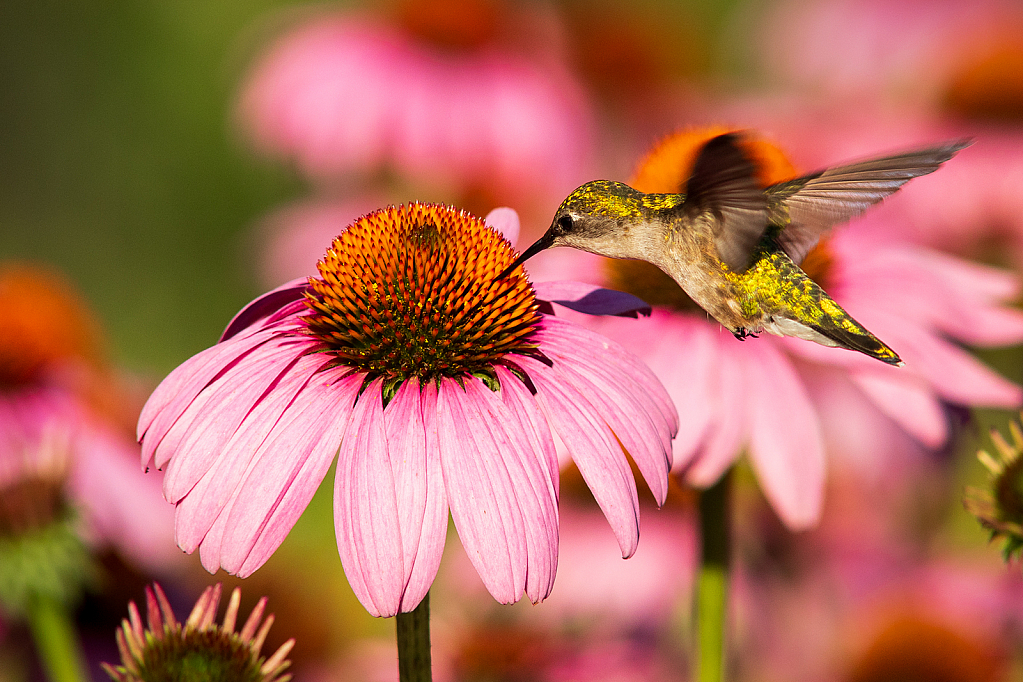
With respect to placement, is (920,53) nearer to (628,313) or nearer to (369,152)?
(369,152)

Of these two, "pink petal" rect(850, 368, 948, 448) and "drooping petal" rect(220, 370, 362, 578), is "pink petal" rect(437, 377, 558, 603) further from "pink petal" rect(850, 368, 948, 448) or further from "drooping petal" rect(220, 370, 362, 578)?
"pink petal" rect(850, 368, 948, 448)

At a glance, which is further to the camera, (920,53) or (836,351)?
(920,53)

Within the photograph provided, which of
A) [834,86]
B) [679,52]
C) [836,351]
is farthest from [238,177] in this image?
[836,351]

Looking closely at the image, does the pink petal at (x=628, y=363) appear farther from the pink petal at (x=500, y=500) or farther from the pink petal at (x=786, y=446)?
the pink petal at (x=786, y=446)

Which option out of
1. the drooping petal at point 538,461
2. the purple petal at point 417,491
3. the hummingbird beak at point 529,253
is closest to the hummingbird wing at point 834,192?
the hummingbird beak at point 529,253

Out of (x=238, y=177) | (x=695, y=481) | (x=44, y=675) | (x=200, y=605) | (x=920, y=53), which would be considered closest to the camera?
(x=200, y=605)

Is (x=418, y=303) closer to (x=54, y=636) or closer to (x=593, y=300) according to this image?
(x=593, y=300)

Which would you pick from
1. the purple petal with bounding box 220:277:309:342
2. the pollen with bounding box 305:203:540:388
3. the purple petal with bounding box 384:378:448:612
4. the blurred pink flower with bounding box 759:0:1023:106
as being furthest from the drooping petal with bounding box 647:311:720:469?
the blurred pink flower with bounding box 759:0:1023:106
